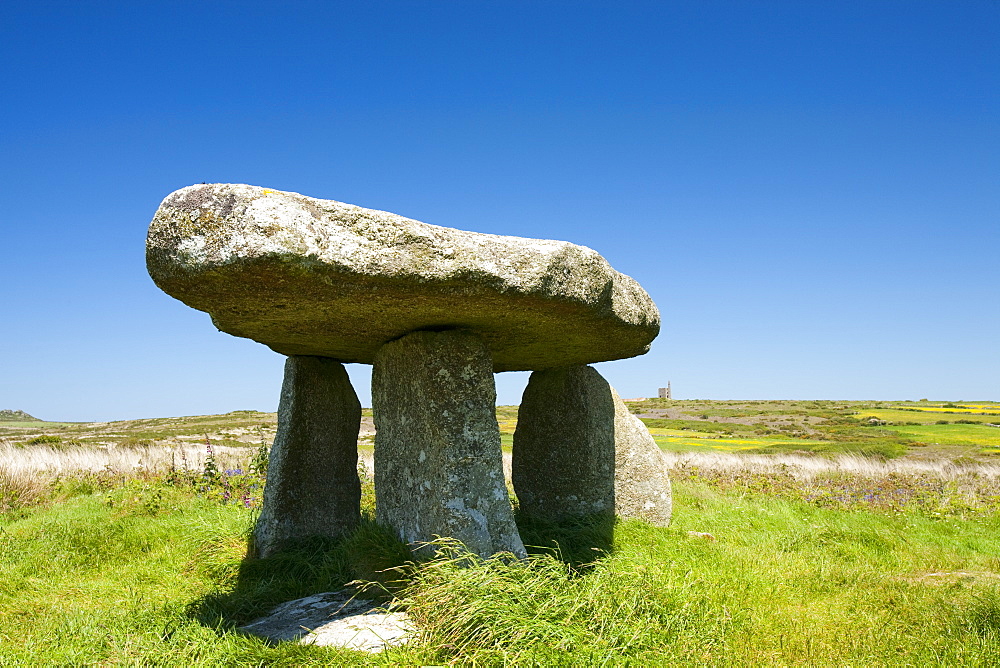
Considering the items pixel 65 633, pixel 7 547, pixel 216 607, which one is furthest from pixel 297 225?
pixel 7 547

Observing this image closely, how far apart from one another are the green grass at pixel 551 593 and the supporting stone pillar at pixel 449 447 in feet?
1.13

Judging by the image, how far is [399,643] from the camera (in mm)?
3805

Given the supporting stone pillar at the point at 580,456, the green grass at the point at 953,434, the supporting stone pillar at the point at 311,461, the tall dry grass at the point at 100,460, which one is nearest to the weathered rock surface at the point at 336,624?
the supporting stone pillar at the point at 311,461

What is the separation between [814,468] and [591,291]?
44.4 ft

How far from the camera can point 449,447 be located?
501 cm

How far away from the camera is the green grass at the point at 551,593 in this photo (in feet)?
12.3

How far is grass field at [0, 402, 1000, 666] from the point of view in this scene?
3805 mm

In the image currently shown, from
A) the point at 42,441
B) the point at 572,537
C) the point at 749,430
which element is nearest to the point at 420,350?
the point at 572,537

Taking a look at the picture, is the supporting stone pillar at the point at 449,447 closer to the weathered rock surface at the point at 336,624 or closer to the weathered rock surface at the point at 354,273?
the weathered rock surface at the point at 354,273

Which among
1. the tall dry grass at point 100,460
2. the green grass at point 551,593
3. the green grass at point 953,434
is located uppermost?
the tall dry grass at point 100,460

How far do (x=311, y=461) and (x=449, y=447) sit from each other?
238 centimetres

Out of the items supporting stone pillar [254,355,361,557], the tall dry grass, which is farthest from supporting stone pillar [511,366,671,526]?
the tall dry grass

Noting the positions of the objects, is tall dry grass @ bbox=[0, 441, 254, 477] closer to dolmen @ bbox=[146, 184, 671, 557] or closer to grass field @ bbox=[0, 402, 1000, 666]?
grass field @ bbox=[0, 402, 1000, 666]

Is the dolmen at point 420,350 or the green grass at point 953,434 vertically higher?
the dolmen at point 420,350
